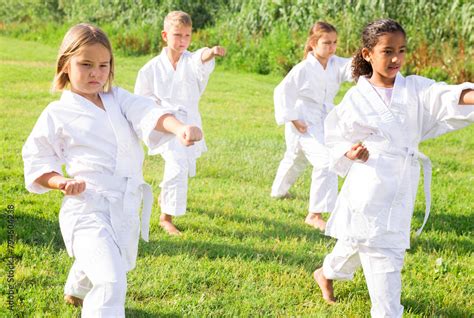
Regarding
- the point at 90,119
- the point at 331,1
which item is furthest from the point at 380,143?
the point at 331,1

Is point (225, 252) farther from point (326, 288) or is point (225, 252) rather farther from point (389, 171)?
point (389, 171)

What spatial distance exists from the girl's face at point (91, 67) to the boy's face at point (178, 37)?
2.41m

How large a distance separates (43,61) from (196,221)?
43.5ft

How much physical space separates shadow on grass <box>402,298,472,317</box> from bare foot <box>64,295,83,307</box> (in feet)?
6.48

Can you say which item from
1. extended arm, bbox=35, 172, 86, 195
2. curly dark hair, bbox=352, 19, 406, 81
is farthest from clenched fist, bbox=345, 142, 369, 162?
extended arm, bbox=35, 172, 86, 195

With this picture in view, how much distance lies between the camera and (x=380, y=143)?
Answer: 3.87 meters

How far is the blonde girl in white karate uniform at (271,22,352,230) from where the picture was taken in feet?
20.2

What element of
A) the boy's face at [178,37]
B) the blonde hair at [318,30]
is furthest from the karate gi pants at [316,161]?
the boy's face at [178,37]

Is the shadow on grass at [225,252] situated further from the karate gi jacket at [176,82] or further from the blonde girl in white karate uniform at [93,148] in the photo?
the blonde girl in white karate uniform at [93,148]

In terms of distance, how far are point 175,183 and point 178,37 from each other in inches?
50.5

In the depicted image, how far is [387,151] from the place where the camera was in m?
3.85

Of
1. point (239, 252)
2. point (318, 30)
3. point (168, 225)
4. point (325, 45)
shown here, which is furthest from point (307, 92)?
point (239, 252)

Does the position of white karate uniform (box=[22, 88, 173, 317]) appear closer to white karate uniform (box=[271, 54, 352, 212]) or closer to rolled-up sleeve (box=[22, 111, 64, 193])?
rolled-up sleeve (box=[22, 111, 64, 193])

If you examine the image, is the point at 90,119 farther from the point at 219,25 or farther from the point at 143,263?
the point at 219,25
